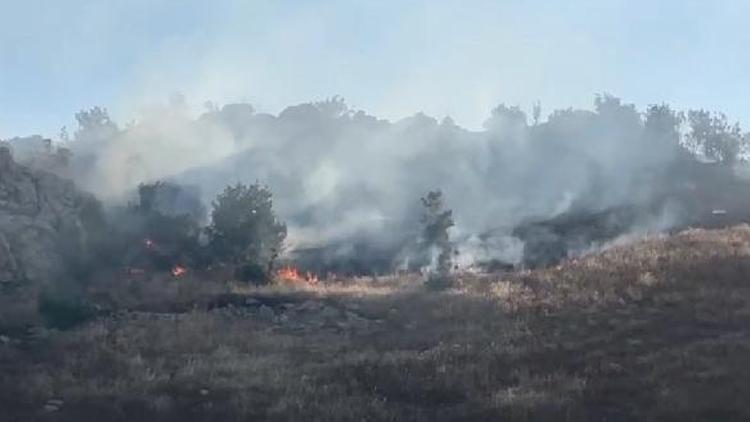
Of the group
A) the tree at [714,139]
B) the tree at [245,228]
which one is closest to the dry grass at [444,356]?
the tree at [245,228]

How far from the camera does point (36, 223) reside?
49688mm

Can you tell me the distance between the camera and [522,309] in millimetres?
35469

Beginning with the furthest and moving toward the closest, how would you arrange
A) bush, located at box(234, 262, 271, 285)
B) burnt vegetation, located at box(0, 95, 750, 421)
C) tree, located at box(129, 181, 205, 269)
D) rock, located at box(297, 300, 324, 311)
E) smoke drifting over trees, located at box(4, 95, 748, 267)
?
smoke drifting over trees, located at box(4, 95, 748, 267), tree, located at box(129, 181, 205, 269), bush, located at box(234, 262, 271, 285), rock, located at box(297, 300, 324, 311), burnt vegetation, located at box(0, 95, 750, 421)

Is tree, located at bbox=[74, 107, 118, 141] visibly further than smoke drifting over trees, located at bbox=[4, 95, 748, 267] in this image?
Yes

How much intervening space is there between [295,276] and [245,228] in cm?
380

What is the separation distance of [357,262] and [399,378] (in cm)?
3650

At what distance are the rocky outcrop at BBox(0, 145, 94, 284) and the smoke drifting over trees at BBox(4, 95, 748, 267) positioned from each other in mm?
16124

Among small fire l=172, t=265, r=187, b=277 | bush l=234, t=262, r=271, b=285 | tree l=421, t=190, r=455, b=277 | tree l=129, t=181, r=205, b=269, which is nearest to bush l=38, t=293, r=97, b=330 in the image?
bush l=234, t=262, r=271, b=285

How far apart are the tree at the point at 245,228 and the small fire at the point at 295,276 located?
3.40ft

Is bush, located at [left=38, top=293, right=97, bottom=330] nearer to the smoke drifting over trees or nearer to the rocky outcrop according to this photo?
the rocky outcrop

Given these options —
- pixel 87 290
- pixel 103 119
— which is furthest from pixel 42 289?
pixel 103 119

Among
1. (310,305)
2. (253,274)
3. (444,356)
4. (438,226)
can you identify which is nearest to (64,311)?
(310,305)

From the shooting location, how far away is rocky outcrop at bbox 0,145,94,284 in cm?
4522

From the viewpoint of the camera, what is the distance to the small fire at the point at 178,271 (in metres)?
50.7
